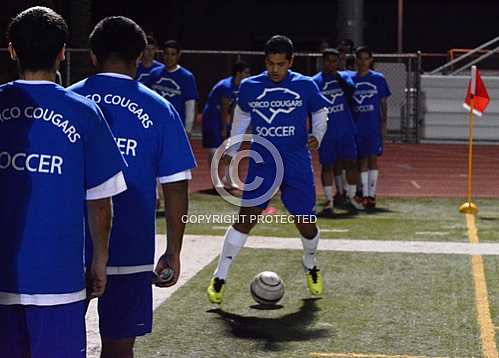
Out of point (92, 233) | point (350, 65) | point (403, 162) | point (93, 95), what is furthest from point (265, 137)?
point (403, 162)

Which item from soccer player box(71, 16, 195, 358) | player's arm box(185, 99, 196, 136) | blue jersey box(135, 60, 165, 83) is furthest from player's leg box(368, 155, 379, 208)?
soccer player box(71, 16, 195, 358)

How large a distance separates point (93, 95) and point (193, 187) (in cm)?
1224

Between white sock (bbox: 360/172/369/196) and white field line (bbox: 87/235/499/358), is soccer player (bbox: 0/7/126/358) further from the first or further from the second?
white sock (bbox: 360/172/369/196)

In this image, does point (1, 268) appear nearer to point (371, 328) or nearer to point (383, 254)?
point (371, 328)

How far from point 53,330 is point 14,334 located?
0.53 ft

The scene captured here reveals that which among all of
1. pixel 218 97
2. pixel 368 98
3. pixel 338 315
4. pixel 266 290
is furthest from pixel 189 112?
pixel 338 315

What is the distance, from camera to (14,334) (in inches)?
150

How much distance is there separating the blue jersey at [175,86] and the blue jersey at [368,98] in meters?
2.28

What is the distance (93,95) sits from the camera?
4.62m

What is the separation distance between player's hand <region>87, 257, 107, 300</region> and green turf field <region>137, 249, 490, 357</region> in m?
2.46

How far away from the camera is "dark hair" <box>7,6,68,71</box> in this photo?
12.3 feet

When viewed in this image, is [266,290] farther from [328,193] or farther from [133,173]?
[328,193]

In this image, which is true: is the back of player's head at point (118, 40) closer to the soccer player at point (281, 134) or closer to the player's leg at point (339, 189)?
the soccer player at point (281, 134)

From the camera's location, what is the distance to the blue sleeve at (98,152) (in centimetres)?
376
